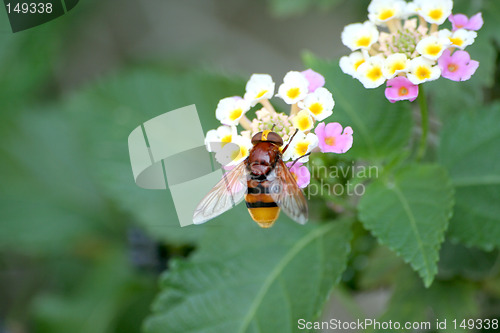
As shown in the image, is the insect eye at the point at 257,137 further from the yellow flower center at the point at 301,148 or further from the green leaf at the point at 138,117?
the green leaf at the point at 138,117

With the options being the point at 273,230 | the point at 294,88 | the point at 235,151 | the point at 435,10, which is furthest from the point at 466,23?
the point at 273,230

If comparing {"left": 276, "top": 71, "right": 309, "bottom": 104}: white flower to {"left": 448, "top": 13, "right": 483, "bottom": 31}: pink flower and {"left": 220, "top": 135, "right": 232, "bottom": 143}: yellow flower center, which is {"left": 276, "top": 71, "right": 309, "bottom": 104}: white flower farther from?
{"left": 448, "top": 13, "right": 483, "bottom": 31}: pink flower

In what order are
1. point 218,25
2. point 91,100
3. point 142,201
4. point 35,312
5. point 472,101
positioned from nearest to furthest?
point 472,101 < point 142,201 < point 91,100 < point 35,312 < point 218,25

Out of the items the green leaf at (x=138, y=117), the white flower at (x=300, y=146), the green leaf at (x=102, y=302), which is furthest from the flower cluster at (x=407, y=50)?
the green leaf at (x=102, y=302)

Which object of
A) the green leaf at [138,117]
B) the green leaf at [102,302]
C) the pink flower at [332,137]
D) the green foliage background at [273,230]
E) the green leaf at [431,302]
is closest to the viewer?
the pink flower at [332,137]

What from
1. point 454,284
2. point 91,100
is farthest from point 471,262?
point 91,100

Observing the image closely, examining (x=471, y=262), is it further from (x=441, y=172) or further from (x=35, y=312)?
(x=35, y=312)
